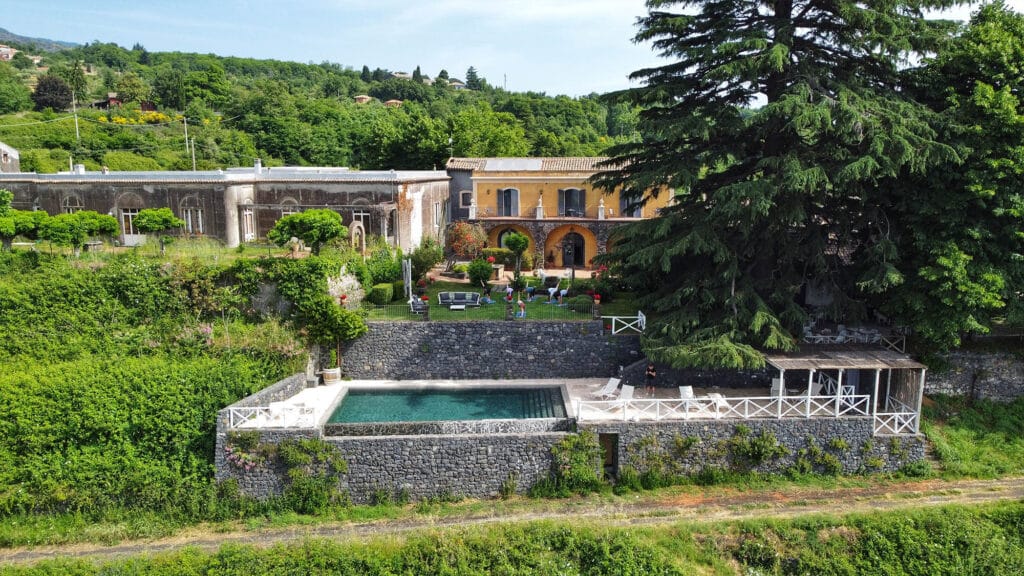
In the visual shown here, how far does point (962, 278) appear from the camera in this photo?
49.9ft

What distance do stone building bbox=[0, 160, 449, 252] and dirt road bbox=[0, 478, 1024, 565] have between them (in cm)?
1233

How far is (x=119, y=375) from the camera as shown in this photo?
15.7 m

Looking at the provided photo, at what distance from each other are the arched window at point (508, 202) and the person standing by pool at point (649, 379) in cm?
1354

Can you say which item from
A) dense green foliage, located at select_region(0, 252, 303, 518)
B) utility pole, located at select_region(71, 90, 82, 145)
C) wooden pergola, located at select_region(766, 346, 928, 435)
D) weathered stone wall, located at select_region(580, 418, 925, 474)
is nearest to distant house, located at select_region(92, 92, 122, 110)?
utility pole, located at select_region(71, 90, 82, 145)

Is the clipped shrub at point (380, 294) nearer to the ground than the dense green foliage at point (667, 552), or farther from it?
farther from it

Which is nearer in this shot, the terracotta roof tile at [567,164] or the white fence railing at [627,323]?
the white fence railing at [627,323]

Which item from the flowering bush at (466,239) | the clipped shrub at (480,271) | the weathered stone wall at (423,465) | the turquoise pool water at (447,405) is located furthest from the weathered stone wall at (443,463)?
the flowering bush at (466,239)

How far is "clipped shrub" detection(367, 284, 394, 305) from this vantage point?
21.4 m

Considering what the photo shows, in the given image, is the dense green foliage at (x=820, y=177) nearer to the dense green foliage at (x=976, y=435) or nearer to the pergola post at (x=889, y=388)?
the pergola post at (x=889, y=388)

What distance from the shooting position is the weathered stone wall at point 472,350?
64.0 ft

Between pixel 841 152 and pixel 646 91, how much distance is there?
5.11 metres

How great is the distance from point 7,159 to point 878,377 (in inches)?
1634

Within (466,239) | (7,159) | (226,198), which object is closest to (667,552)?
(466,239)

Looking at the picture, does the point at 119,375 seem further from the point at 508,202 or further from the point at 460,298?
the point at 508,202
